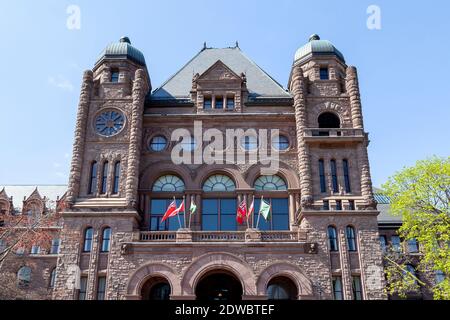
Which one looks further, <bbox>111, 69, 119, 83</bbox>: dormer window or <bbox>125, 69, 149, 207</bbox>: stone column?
<bbox>111, 69, 119, 83</bbox>: dormer window

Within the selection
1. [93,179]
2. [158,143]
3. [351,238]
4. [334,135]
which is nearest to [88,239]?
[93,179]

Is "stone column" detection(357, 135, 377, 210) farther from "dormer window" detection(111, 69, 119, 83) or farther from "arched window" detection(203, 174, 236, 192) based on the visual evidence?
"dormer window" detection(111, 69, 119, 83)

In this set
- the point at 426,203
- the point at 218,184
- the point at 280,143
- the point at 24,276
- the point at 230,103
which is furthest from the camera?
the point at 24,276

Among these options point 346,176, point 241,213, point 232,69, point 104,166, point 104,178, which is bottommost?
point 241,213

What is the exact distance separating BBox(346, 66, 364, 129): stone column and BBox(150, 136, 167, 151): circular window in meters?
14.9

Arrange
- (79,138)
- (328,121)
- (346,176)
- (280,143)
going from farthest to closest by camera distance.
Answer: (328,121)
(280,143)
(79,138)
(346,176)

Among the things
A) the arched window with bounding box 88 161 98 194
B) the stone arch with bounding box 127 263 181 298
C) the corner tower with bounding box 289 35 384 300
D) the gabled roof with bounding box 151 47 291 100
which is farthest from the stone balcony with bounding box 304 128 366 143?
the arched window with bounding box 88 161 98 194

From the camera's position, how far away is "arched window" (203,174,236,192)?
117 ft

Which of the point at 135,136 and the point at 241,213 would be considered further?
the point at 135,136

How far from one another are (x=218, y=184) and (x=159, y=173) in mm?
4638

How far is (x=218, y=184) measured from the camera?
1415 inches

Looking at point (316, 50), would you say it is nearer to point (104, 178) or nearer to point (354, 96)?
point (354, 96)
